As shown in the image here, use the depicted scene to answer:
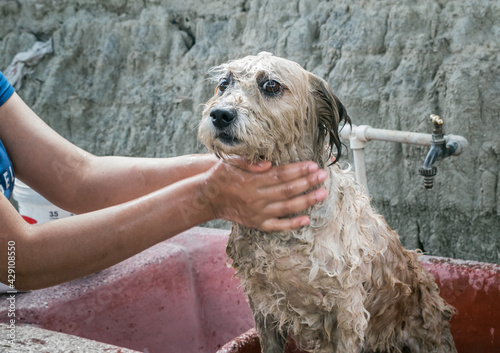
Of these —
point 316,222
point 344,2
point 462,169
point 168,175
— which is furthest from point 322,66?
point 316,222

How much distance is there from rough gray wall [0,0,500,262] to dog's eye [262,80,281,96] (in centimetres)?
165

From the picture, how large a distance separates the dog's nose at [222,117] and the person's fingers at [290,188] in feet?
0.80

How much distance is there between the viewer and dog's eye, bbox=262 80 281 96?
5.10 ft

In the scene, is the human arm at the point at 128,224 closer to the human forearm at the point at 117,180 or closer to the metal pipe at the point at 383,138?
the human forearm at the point at 117,180

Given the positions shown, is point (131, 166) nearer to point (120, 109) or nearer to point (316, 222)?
point (316, 222)

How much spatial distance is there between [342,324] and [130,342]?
4.08 ft

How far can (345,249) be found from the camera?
5.42 ft

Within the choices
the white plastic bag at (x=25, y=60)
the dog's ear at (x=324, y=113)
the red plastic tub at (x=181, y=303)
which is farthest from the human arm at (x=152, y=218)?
the white plastic bag at (x=25, y=60)

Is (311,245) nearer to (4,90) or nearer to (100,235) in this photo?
(100,235)

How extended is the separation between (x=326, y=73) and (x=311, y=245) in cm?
205

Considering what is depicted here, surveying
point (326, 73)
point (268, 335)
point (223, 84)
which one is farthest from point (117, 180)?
point (326, 73)

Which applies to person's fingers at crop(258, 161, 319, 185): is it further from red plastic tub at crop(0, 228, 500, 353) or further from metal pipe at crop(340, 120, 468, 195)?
red plastic tub at crop(0, 228, 500, 353)

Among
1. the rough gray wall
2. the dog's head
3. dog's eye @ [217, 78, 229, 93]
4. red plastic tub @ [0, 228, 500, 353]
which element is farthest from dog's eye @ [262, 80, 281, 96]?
the rough gray wall

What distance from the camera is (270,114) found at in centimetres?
152
